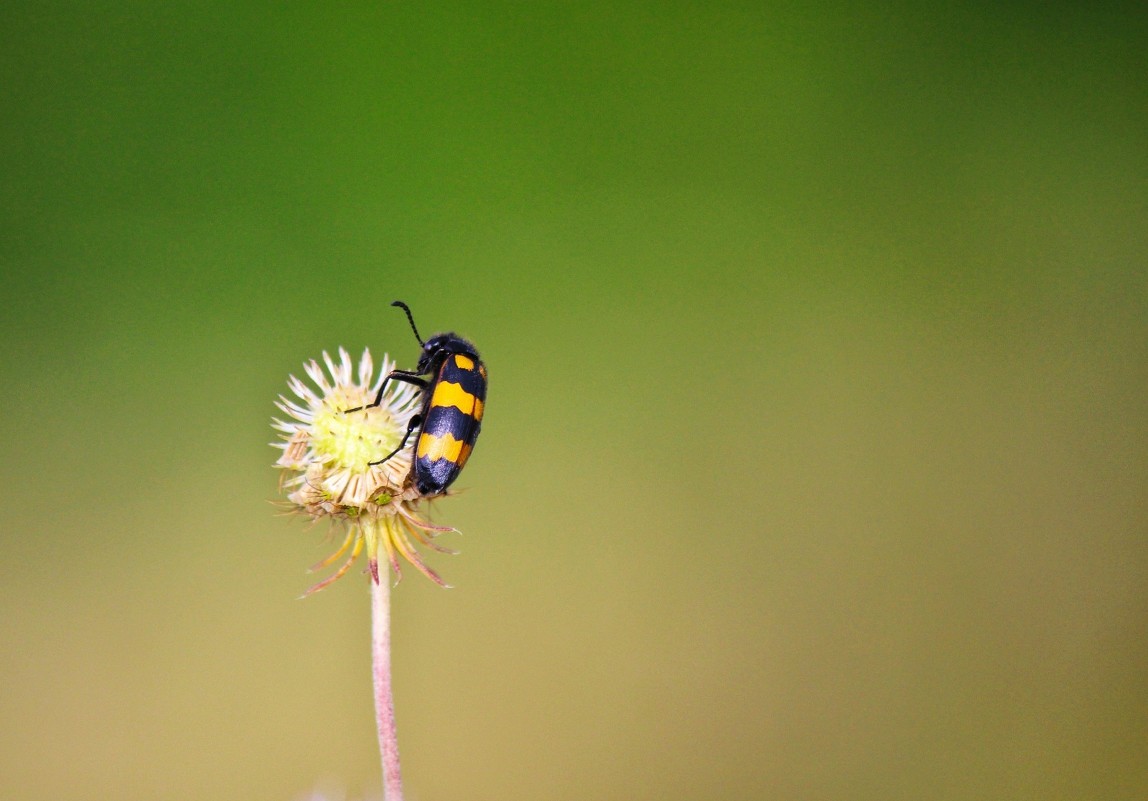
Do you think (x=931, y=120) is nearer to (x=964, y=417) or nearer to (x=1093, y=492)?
(x=964, y=417)

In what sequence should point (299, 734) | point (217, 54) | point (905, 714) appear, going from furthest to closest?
point (217, 54)
point (905, 714)
point (299, 734)

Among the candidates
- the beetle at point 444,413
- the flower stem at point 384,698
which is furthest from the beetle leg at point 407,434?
the flower stem at point 384,698

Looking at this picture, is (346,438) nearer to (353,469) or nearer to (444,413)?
(353,469)

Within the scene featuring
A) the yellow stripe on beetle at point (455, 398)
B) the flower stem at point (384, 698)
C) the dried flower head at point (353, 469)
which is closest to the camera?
the flower stem at point (384, 698)

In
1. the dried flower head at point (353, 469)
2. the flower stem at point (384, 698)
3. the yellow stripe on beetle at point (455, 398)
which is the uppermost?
the yellow stripe on beetle at point (455, 398)

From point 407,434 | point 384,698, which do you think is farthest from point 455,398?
point 384,698

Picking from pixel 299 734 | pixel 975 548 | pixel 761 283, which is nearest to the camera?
pixel 299 734

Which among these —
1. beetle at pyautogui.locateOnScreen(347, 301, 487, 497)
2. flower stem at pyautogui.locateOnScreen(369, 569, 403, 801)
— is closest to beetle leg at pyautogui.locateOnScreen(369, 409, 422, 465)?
beetle at pyautogui.locateOnScreen(347, 301, 487, 497)

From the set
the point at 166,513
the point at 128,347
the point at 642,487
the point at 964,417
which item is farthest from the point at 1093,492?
the point at 128,347

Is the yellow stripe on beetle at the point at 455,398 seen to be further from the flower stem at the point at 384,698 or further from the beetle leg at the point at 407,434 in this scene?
the flower stem at the point at 384,698

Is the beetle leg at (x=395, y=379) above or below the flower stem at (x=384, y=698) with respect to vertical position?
above
